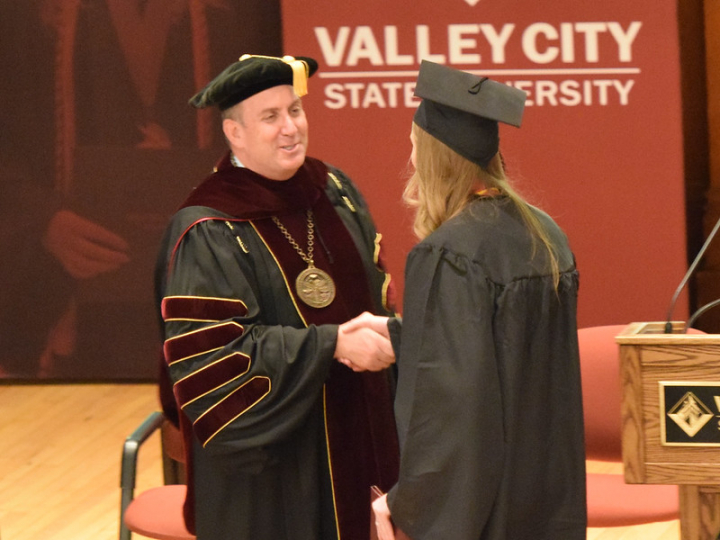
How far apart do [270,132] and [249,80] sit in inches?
6.0

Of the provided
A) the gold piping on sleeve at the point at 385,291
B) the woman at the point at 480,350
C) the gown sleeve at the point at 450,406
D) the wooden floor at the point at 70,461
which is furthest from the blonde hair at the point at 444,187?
the wooden floor at the point at 70,461

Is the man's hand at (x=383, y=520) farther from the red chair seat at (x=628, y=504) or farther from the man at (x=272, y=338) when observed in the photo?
the red chair seat at (x=628, y=504)

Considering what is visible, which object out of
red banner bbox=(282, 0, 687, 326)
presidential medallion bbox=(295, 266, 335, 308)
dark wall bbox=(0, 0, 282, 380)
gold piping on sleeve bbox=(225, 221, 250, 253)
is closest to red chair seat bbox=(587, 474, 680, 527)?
presidential medallion bbox=(295, 266, 335, 308)

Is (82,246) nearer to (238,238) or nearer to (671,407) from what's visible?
(238,238)

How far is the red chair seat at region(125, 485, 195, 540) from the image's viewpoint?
3445 mm

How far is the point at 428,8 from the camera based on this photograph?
5543 millimetres

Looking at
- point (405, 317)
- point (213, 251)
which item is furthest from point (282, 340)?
point (405, 317)

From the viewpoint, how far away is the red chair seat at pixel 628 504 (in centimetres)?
341

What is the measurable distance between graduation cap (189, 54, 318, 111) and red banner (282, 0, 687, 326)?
2.39 m

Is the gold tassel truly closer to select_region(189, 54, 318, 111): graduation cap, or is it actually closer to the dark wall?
select_region(189, 54, 318, 111): graduation cap

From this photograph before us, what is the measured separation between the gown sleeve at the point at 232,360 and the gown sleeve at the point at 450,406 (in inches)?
27.5

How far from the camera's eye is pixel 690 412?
8.23ft

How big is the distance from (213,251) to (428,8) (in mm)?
2796

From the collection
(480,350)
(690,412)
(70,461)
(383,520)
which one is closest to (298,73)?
(480,350)
